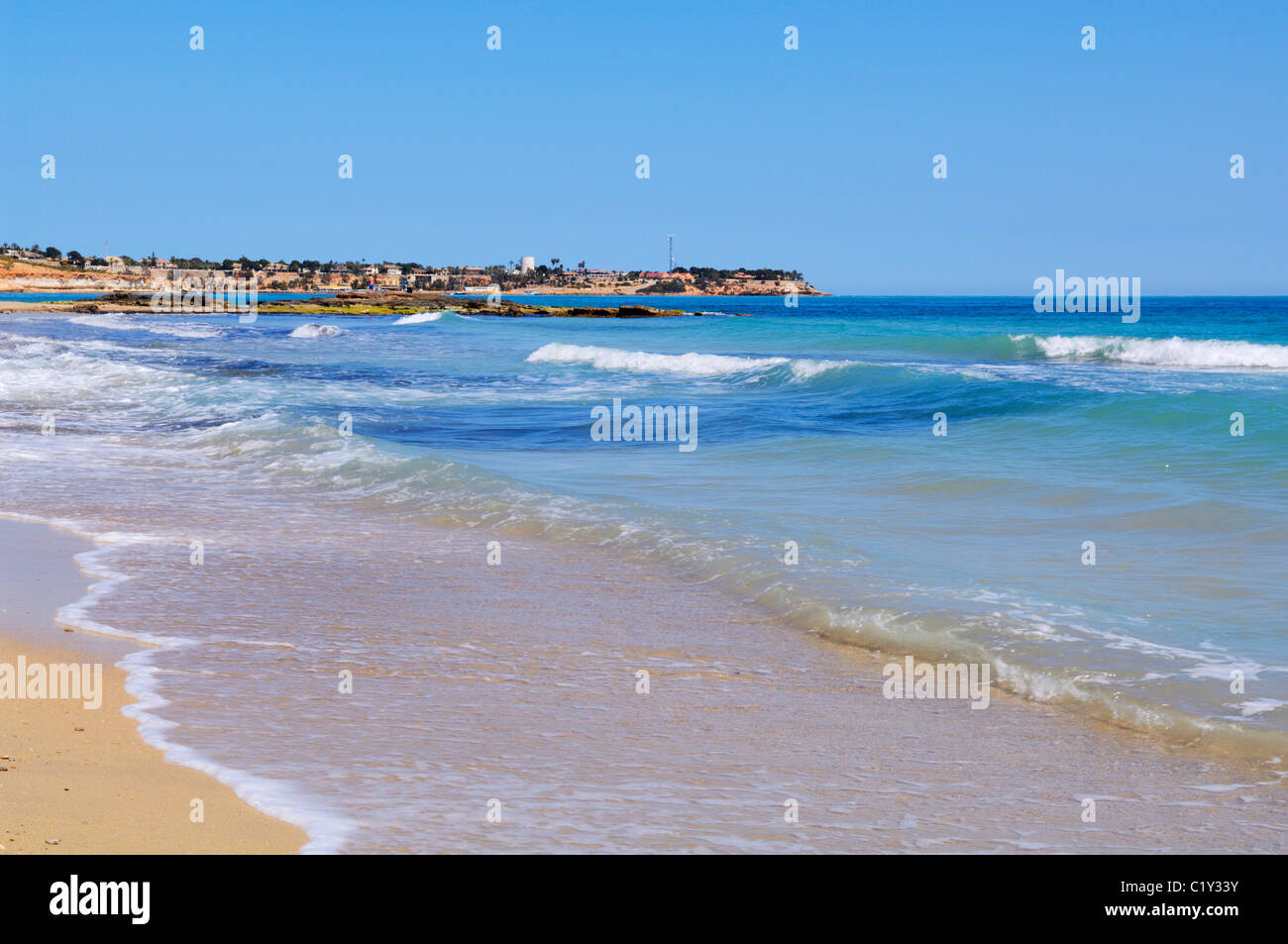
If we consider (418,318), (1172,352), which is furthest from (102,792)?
(418,318)

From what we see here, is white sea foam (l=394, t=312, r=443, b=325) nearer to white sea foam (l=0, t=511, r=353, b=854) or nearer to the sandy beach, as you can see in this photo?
white sea foam (l=0, t=511, r=353, b=854)

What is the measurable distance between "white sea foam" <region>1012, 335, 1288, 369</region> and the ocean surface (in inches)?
326

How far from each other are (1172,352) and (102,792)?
3472 centimetres

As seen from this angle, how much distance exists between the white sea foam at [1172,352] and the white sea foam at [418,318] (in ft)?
140

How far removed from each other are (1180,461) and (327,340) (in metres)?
41.3

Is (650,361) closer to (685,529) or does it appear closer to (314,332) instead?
(314,332)

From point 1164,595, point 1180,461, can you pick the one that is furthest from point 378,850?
point 1180,461

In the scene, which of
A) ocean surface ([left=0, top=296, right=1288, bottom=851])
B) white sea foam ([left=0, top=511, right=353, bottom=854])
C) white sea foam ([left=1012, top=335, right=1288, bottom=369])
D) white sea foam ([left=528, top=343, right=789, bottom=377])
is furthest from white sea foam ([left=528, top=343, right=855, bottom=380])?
white sea foam ([left=0, top=511, right=353, bottom=854])

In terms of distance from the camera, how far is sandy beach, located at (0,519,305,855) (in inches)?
147

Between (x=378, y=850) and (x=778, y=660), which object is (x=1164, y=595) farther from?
(x=378, y=850)

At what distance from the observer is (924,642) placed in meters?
6.42

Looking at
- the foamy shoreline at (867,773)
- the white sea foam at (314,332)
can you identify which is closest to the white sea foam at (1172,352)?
the foamy shoreline at (867,773)

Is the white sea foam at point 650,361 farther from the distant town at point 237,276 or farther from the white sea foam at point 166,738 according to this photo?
the distant town at point 237,276

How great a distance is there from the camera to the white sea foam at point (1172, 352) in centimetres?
3189
